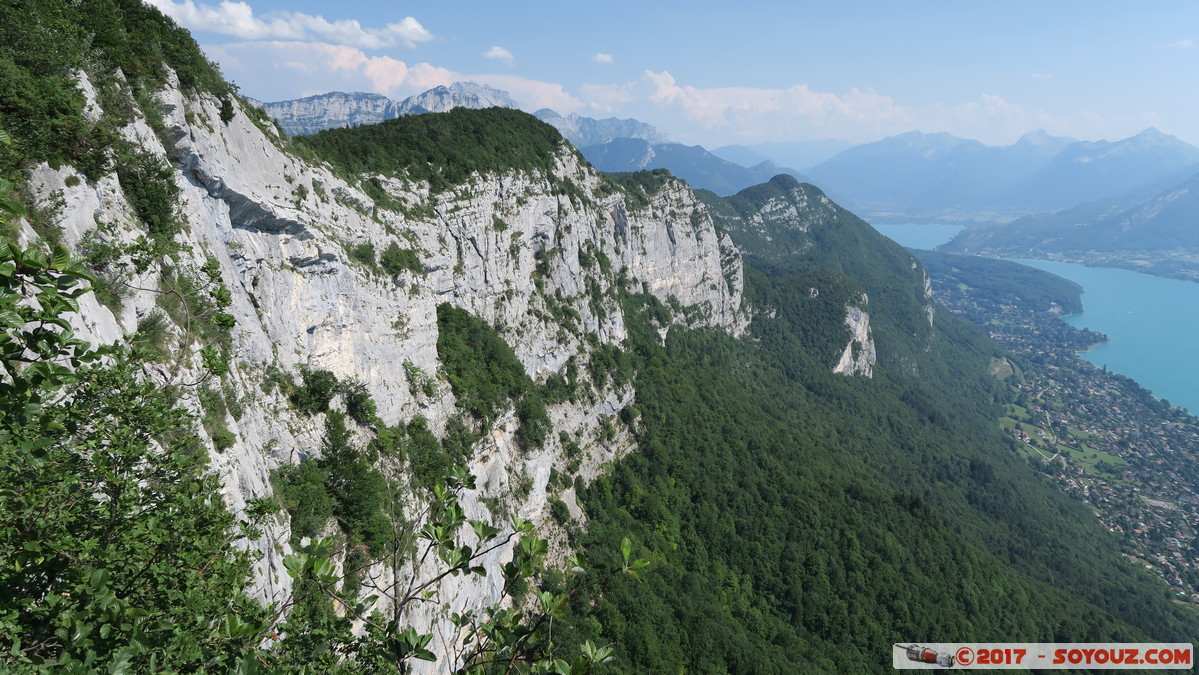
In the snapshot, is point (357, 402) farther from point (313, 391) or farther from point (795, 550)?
point (795, 550)

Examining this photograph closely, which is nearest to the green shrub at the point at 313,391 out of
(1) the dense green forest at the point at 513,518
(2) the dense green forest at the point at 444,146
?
(1) the dense green forest at the point at 513,518

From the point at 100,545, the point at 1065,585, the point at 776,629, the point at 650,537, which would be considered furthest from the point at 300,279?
the point at 1065,585

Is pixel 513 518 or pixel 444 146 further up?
pixel 444 146

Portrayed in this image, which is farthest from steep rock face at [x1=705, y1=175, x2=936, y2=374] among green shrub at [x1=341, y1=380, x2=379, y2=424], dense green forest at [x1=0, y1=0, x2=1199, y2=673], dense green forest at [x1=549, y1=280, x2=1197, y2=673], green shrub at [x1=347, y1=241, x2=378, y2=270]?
green shrub at [x1=341, y1=380, x2=379, y2=424]

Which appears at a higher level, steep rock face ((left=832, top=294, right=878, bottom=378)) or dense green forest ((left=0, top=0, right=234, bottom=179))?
dense green forest ((left=0, top=0, right=234, bottom=179))

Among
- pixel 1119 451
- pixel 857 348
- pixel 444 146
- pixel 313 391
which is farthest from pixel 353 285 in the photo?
pixel 1119 451

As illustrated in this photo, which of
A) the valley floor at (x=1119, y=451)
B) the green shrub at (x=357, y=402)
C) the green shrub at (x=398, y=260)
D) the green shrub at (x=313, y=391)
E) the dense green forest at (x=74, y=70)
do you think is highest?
the dense green forest at (x=74, y=70)

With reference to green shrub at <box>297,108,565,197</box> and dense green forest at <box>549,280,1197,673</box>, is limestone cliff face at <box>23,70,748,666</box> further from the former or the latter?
dense green forest at <box>549,280,1197,673</box>

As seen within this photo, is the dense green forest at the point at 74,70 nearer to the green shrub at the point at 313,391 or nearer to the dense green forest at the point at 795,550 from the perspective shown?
the green shrub at the point at 313,391

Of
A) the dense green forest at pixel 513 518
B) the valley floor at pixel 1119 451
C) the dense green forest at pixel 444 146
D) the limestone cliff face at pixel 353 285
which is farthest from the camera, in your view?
the valley floor at pixel 1119 451
